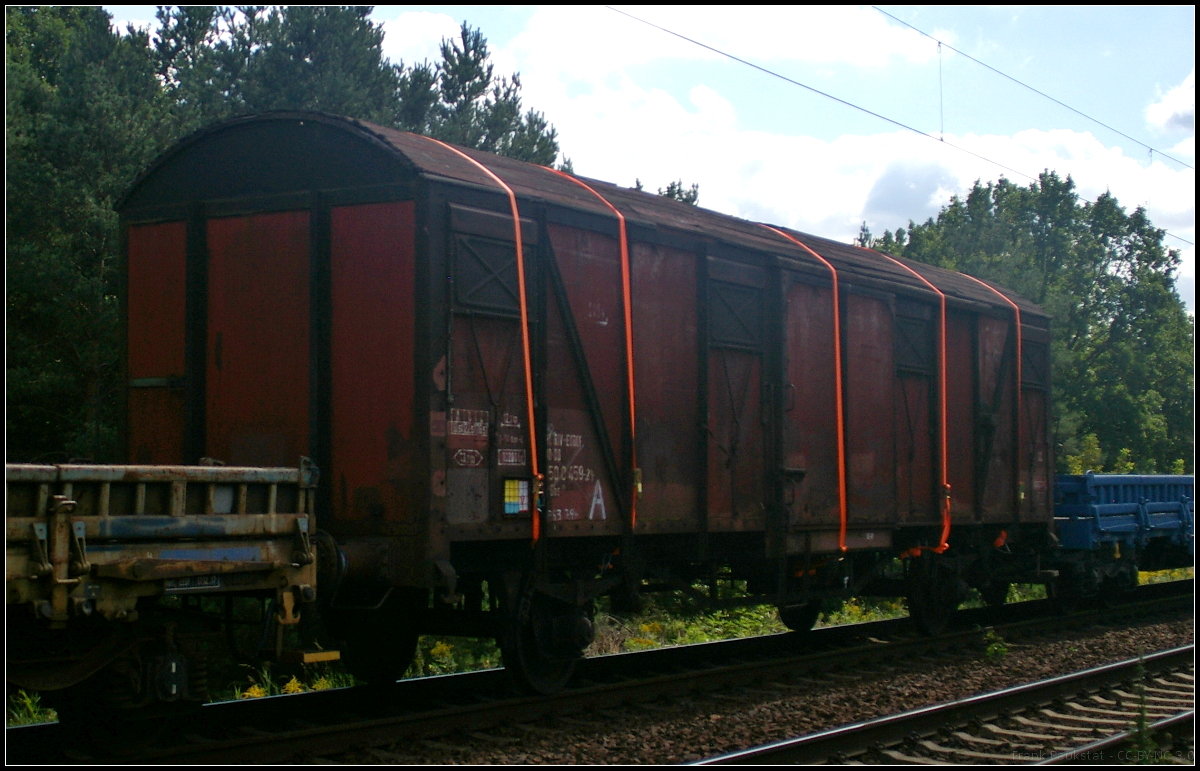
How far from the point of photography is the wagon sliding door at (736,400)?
10.2m

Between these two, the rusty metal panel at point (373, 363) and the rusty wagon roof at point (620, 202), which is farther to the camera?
the rusty wagon roof at point (620, 202)

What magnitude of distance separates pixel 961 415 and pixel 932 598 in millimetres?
2289

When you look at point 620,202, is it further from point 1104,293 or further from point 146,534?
point 1104,293

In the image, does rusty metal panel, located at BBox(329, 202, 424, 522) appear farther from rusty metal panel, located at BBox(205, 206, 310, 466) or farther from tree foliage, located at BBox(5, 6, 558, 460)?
tree foliage, located at BBox(5, 6, 558, 460)

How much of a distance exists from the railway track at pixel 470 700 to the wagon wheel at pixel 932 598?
0.25 m

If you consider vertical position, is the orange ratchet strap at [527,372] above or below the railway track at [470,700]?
above

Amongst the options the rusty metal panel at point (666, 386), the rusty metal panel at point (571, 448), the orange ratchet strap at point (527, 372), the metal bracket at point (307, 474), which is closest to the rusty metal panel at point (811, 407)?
the rusty metal panel at point (666, 386)

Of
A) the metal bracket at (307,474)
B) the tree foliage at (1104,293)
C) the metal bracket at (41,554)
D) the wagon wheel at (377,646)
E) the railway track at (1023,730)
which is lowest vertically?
the railway track at (1023,730)

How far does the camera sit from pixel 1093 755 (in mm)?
7012

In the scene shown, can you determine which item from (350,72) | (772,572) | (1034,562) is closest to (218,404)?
(772,572)

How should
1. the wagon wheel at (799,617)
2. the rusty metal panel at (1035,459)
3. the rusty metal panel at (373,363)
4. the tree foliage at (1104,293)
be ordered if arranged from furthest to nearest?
the tree foliage at (1104,293) < the rusty metal panel at (1035,459) < the wagon wheel at (799,617) < the rusty metal panel at (373,363)

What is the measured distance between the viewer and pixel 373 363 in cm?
791

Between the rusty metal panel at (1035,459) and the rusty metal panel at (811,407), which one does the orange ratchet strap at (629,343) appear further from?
the rusty metal panel at (1035,459)

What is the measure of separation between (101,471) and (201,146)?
389 centimetres
